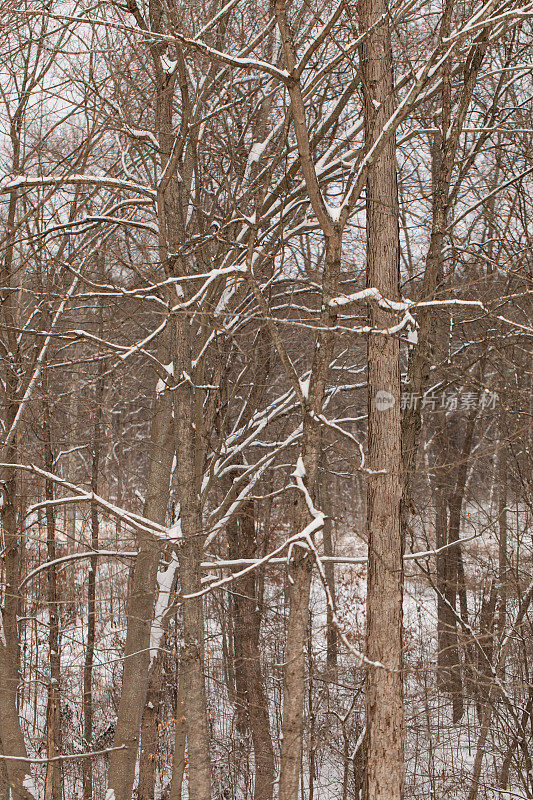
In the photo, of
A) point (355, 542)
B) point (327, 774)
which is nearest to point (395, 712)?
point (327, 774)

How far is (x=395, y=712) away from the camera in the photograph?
4.75 m

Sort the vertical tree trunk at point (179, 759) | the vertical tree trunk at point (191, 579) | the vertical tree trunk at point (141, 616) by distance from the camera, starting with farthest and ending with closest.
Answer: the vertical tree trunk at point (179, 759) < the vertical tree trunk at point (141, 616) < the vertical tree trunk at point (191, 579)

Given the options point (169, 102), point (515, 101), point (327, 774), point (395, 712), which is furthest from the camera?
point (327, 774)

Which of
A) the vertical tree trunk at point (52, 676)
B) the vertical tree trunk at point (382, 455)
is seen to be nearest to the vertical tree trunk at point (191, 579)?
the vertical tree trunk at point (382, 455)

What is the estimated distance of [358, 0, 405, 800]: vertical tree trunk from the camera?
15.5ft

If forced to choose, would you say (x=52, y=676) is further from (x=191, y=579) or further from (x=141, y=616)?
(x=191, y=579)

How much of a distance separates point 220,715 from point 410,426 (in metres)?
7.07

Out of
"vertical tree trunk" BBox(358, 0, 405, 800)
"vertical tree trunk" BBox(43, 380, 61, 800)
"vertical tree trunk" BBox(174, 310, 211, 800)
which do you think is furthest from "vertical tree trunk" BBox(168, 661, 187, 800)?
"vertical tree trunk" BBox(358, 0, 405, 800)

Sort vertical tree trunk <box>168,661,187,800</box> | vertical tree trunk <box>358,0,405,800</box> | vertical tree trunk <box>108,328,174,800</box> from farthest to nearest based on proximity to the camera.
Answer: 1. vertical tree trunk <box>168,661,187,800</box>
2. vertical tree trunk <box>108,328,174,800</box>
3. vertical tree trunk <box>358,0,405,800</box>

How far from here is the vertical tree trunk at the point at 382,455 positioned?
15.5ft

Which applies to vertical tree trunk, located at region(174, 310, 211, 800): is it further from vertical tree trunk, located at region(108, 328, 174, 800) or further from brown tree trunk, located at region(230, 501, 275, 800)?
brown tree trunk, located at region(230, 501, 275, 800)

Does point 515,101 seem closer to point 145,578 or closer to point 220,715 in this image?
point 145,578

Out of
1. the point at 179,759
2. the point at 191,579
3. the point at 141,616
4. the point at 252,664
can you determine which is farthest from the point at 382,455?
the point at 179,759

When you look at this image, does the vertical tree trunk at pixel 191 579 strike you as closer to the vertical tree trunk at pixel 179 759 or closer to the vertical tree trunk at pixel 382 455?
the vertical tree trunk at pixel 382 455
